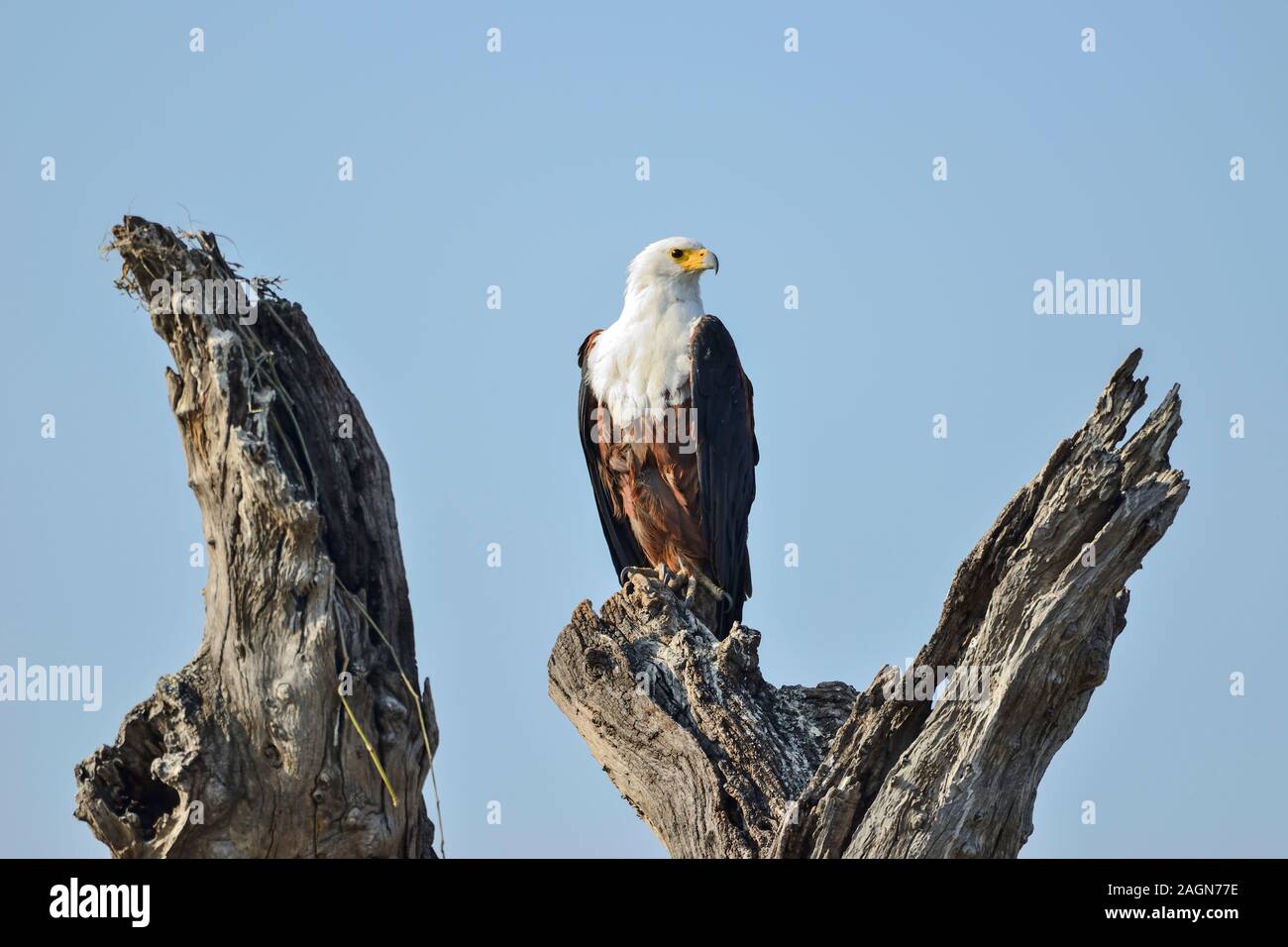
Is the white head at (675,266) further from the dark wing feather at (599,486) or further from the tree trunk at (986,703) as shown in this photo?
the tree trunk at (986,703)

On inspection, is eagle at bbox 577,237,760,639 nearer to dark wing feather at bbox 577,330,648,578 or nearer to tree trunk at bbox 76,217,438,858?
dark wing feather at bbox 577,330,648,578

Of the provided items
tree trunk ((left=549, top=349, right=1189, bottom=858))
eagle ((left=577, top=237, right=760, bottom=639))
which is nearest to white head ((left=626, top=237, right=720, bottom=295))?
eagle ((left=577, top=237, right=760, bottom=639))

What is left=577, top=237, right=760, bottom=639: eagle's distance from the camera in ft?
29.9

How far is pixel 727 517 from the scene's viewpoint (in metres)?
9.16

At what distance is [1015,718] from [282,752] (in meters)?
2.53

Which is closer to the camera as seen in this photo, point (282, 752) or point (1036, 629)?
point (282, 752)

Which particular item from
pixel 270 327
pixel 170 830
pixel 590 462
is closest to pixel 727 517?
pixel 590 462

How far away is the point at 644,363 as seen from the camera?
30.2 ft

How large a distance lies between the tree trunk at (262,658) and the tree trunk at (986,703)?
1.39 m

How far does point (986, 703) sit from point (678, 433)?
3940mm

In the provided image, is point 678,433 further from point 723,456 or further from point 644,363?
point 644,363

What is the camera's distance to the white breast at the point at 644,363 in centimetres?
914
